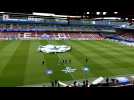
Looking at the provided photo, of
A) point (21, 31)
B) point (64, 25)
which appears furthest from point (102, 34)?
point (21, 31)

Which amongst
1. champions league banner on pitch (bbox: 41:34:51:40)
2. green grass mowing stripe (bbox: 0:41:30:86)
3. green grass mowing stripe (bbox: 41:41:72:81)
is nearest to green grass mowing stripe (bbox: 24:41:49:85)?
green grass mowing stripe (bbox: 0:41:30:86)

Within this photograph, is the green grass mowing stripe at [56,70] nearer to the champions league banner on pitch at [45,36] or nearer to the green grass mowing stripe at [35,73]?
the green grass mowing stripe at [35,73]

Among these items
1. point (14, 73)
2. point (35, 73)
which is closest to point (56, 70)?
point (35, 73)

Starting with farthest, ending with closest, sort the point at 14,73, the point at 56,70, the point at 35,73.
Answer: the point at 56,70 → the point at 35,73 → the point at 14,73

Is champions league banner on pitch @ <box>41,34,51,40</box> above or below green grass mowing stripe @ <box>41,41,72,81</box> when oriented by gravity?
above

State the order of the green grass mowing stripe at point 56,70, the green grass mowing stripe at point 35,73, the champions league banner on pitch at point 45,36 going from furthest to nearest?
the champions league banner on pitch at point 45,36 → the green grass mowing stripe at point 56,70 → the green grass mowing stripe at point 35,73

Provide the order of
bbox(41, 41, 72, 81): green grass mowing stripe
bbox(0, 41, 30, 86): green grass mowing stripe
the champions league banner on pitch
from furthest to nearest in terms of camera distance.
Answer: the champions league banner on pitch → bbox(41, 41, 72, 81): green grass mowing stripe → bbox(0, 41, 30, 86): green grass mowing stripe

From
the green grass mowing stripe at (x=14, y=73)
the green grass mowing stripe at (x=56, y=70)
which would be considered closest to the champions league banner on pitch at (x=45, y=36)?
the green grass mowing stripe at (x=14, y=73)

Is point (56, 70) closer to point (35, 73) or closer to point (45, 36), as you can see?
point (35, 73)

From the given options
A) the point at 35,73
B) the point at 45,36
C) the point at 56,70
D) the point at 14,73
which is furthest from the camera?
the point at 45,36

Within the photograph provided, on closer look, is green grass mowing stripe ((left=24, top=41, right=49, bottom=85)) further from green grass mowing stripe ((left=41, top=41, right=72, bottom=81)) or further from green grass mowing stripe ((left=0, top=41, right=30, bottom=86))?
green grass mowing stripe ((left=41, top=41, right=72, bottom=81))
